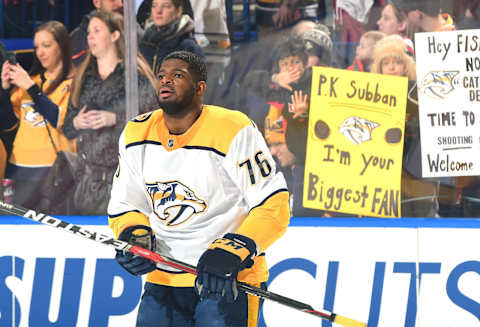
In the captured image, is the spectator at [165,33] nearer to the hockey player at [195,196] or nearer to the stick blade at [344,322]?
the hockey player at [195,196]

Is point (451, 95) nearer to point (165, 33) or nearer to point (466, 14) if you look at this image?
point (466, 14)

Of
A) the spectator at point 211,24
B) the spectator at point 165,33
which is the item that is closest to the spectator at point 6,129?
the spectator at point 165,33

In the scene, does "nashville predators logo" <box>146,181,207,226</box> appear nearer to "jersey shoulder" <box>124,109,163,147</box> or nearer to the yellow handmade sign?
"jersey shoulder" <box>124,109,163,147</box>

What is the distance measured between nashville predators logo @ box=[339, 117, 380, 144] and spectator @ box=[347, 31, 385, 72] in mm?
332

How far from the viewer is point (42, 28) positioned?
572 centimetres

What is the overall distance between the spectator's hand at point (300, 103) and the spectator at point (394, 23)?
66 cm

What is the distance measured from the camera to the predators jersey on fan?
336 cm

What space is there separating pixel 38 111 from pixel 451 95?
9.12 ft

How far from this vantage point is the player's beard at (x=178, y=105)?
3.35 meters

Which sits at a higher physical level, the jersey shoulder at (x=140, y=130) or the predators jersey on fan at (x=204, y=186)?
the jersey shoulder at (x=140, y=130)

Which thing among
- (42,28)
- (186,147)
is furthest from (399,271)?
(42,28)

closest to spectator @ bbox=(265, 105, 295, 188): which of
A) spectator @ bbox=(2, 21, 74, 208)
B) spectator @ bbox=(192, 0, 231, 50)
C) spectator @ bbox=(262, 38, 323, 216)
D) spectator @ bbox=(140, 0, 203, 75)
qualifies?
spectator @ bbox=(262, 38, 323, 216)

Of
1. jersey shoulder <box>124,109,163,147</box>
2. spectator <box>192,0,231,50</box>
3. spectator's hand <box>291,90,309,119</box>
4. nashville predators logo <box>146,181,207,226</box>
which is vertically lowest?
nashville predators logo <box>146,181,207,226</box>

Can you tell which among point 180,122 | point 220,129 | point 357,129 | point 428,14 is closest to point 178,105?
point 180,122
